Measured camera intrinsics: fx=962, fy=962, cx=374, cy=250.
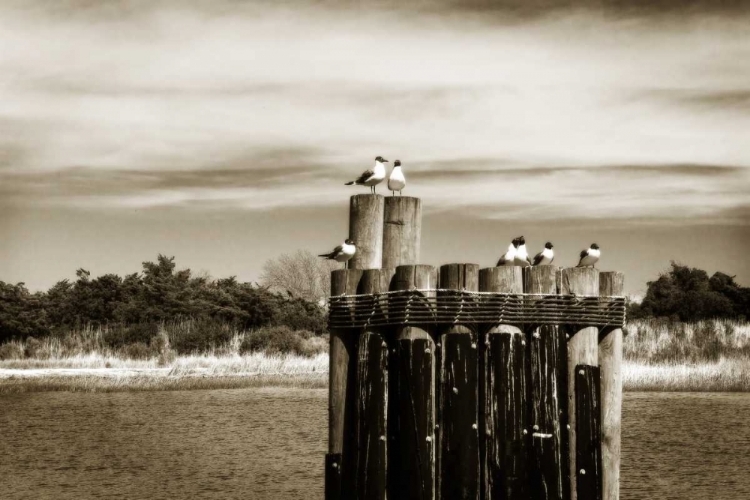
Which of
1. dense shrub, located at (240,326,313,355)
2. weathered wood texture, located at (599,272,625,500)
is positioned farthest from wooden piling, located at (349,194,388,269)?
dense shrub, located at (240,326,313,355)

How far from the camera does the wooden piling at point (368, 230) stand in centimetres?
886

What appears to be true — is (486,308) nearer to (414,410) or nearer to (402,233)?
(414,410)

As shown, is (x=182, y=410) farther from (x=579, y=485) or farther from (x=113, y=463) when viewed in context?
(x=579, y=485)

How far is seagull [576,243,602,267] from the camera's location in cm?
1302

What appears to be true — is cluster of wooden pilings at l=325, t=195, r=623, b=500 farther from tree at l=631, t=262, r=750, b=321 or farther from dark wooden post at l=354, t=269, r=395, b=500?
tree at l=631, t=262, r=750, b=321

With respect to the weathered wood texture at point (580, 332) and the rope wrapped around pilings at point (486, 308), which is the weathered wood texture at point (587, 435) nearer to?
the weathered wood texture at point (580, 332)

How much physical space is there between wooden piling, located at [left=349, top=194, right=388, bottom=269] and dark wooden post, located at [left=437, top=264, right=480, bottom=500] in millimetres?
1298

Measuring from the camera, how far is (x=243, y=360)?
115ft

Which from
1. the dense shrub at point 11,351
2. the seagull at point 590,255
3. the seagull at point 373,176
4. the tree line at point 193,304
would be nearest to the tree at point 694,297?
the tree line at point 193,304

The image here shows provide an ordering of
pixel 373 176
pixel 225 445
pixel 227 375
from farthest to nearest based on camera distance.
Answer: pixel 227 375 → pixel 225 445 → pixel 373 176

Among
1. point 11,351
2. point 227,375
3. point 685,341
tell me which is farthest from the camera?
point 11,351

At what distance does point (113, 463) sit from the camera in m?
18.9

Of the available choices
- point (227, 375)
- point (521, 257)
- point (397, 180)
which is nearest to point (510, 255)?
point (521, 257)

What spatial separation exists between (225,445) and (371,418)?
522 inches
